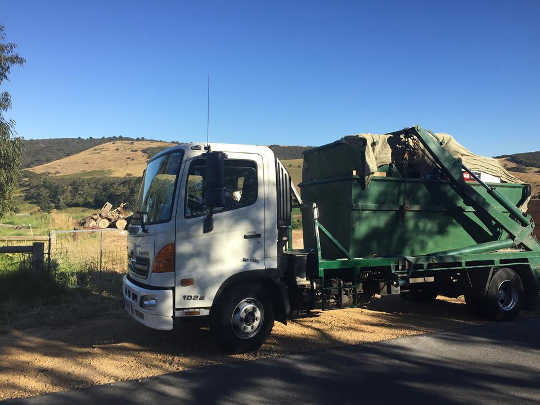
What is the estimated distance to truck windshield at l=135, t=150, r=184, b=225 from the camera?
556 centimetres

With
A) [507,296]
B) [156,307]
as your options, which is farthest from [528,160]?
[156,307]

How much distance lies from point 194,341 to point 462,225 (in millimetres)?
5007

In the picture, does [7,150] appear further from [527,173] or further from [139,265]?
[527,173]

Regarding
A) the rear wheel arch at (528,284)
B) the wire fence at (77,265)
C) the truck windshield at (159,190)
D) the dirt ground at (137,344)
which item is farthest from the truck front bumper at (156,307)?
the rear wheel arch at (528,284)

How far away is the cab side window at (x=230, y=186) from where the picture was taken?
218 inches

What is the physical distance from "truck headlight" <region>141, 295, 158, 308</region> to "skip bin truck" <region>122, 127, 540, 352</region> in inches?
0.5

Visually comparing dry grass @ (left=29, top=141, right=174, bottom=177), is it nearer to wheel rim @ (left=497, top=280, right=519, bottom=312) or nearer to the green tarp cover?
the green tarp cover

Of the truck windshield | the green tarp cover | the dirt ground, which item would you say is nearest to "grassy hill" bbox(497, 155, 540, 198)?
the green tarp cover

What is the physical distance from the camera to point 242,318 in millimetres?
5637

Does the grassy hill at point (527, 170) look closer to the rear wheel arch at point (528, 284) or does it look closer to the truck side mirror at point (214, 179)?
the rear wheel arch at point (528, 284)

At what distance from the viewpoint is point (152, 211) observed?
5758 millimetres

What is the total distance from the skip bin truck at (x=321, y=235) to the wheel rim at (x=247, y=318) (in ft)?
0.05

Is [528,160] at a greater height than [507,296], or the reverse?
[528,160]

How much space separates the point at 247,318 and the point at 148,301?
1294mm
